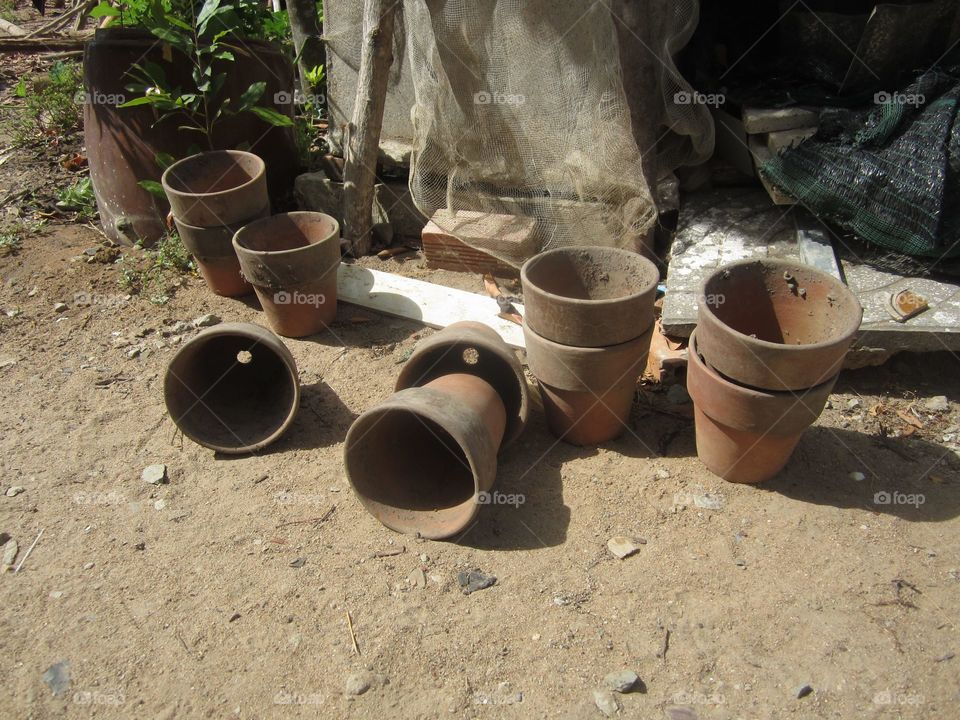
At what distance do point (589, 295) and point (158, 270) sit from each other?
9.93ft

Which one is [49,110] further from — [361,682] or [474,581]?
[361,682]

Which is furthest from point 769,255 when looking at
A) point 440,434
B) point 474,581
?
point 474,581

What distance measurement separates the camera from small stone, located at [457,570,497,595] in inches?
101

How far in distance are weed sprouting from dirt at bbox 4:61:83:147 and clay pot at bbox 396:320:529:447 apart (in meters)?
5.15

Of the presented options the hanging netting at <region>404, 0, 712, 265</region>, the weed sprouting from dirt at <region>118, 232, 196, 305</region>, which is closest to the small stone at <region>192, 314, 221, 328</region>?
the weed sprouting from dirt at <region>118, 232, 196, 305</region>

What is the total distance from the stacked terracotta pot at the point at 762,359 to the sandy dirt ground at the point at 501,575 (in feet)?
0.66

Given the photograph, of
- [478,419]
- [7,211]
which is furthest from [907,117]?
[7,211]

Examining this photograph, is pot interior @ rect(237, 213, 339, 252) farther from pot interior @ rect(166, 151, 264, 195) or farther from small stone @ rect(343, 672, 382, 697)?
small stone @ rect(343, 672, 382, 697)

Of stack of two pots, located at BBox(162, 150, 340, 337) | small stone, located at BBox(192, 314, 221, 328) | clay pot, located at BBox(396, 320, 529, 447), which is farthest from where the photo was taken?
small stone, located at BBox(192, 314, 221, 328)

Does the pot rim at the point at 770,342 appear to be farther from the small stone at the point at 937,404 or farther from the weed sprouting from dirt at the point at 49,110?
the weed sprouting from dirt at the point at 49,110

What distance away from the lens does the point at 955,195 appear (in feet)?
10.7

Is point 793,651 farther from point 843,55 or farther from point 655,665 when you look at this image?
point 843,55

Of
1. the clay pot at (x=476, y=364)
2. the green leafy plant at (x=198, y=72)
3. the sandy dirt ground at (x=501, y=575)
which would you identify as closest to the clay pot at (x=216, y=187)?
the green leafy plant at (x=198, y=72)

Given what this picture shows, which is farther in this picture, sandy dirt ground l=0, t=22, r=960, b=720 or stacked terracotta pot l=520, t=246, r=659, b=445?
stacked terracotta pot l=520, t=246, r=659, b=445
